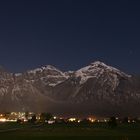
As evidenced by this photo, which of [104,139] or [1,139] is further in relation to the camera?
[104,139]

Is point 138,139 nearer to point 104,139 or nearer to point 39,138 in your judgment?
point 104,139

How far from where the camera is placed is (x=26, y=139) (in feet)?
443

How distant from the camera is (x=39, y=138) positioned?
459 ft

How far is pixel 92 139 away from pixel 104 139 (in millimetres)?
4422

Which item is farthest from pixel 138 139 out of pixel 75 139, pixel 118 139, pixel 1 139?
pixel 1 139

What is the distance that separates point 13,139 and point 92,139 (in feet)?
83.8

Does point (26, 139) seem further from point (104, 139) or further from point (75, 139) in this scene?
point (104, 139)

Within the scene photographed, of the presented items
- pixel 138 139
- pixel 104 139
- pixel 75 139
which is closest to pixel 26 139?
pixel 75 139

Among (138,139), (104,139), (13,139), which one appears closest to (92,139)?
(104,139)

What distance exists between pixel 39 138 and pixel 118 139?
25.8 metres

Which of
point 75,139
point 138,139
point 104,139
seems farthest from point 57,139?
point 138,139

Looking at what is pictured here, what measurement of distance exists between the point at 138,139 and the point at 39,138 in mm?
32225

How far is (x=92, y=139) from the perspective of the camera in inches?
5468

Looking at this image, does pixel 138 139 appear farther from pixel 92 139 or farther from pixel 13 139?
pixel 13 139
